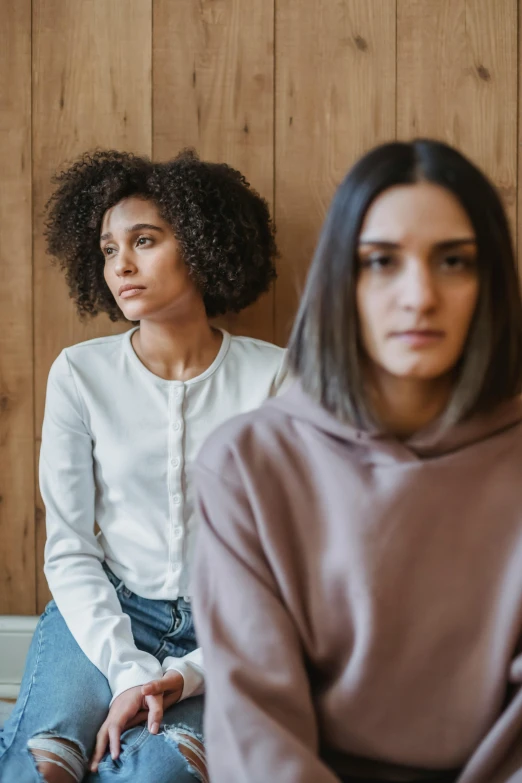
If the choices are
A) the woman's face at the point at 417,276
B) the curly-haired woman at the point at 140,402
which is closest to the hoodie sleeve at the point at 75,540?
the curly-haired woman at the point at 140,402

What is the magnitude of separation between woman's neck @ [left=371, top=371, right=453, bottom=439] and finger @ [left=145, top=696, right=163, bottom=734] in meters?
0.54

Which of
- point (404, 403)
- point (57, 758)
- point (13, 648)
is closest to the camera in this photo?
point (404, 403)

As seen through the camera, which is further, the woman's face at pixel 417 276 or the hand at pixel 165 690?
the hand at pixel 165 690

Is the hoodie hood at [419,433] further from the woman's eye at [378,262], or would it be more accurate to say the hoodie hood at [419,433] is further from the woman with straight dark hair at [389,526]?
the woman's eye at [378,262]

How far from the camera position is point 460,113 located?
1411 millimetres

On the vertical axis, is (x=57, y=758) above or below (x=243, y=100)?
below

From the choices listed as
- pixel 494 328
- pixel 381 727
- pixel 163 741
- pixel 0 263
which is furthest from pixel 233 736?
pixel 0 263

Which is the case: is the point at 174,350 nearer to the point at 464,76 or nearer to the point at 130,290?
the point at 130,290

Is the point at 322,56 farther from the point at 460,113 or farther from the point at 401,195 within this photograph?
the point at 401,195

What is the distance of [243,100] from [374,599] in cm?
103

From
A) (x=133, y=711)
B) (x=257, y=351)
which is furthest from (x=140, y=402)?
(x=133, y=711)

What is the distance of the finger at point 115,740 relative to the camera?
1.04 m

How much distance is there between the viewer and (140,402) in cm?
129

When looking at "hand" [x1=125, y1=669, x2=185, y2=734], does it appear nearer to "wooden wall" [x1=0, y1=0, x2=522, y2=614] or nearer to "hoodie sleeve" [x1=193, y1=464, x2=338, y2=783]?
"hoodie sleeve" [x1=193, y1=464, x2=338, y2=783]
